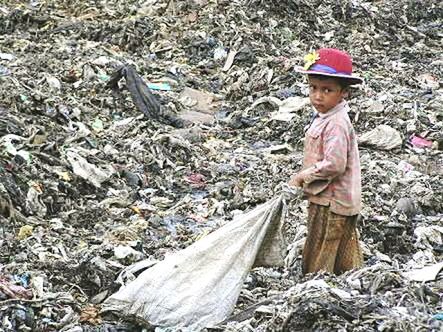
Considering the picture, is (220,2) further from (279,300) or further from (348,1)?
(279,300)

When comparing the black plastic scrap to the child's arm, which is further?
the black plastic scrap

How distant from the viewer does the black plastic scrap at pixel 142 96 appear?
333 inches

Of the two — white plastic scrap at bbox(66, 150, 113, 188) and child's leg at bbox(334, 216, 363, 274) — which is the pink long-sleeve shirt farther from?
white plastic scrap at bbox(66, 150, 113, 188)

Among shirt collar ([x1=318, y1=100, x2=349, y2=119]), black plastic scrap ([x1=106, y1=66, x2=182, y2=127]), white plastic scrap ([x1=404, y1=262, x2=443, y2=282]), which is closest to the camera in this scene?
white plastic scrap ([x1=404, y1=262, x2=443, y2=282])

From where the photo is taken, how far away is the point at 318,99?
3.68 meters

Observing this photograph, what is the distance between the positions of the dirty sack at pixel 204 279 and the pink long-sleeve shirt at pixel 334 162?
7.1 inches

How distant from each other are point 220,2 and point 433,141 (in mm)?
5359

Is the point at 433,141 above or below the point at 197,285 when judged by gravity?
below

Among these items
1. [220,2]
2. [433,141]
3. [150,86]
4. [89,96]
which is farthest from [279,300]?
[220,2]

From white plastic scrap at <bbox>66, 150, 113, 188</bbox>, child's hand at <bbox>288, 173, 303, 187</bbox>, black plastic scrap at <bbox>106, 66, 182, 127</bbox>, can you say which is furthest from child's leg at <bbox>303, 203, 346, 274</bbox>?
black plastic scrap at <bbox>106, 66, 182, 127</bbox>

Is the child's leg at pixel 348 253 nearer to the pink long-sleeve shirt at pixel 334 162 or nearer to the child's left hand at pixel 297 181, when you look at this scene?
the pink long-sleeve shirt at pixel 334 162

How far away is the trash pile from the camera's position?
387cm

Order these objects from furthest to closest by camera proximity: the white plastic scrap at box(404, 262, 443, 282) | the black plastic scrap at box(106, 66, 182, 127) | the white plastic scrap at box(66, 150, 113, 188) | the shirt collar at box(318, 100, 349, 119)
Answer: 1. the black plastic scrap at box(106, 66, 182, 127)
2. the white plastic scrap at box(66, 150, 113, 188)
3. the shirt collar at box(318, 100, 349, 119)
4. the white plastic scrap at box(404, 262, 443, 282)

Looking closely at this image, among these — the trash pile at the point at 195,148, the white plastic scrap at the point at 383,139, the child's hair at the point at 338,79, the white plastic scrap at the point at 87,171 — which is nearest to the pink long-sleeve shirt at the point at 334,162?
the child's hair at the point at 338,79
